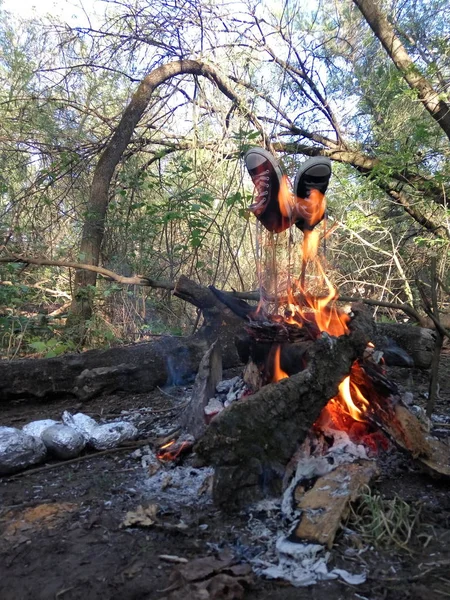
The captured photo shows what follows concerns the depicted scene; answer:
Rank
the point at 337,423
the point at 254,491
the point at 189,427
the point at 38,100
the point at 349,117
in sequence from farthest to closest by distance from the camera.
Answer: the point at 349,117
the point at 38,100
the point at 189,427
the point at 337,423
the point at 254,491

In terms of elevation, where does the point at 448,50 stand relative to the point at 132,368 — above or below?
above

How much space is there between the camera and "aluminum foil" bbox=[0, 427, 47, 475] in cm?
228

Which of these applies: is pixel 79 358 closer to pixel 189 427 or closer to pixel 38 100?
pixel 189 427

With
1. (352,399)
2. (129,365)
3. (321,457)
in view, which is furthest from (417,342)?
(129,365)

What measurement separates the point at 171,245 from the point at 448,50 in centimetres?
387

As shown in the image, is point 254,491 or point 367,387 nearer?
point 254,491

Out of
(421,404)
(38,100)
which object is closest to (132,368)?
(421,404)

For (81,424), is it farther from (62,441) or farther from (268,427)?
(268,427)

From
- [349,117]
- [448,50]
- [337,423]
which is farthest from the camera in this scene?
[349,117]

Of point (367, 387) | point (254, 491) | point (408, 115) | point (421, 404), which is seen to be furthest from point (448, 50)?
point (254, 491)

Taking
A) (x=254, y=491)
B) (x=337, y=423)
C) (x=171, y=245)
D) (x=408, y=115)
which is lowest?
(x=254, y=491)

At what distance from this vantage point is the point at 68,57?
5582mm

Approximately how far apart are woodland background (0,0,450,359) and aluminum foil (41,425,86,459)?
2.24m

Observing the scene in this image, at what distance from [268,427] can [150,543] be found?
614 mm
